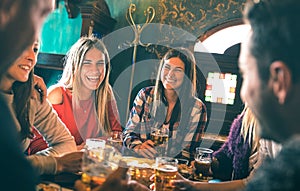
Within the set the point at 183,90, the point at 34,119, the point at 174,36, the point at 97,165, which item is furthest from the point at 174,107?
the point at 97,165

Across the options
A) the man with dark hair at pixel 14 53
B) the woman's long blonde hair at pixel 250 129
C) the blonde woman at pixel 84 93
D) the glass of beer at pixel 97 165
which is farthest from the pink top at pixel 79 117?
the man with dark hair at pixel 14 53

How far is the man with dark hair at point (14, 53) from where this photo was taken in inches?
27.1

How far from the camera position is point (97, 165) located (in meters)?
1.09

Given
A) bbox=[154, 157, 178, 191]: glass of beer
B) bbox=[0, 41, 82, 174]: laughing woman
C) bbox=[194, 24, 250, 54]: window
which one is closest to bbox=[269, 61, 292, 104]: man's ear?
bbox=[154, 157, 178, 191]: glass of beer

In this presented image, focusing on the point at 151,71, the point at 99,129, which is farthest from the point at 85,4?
the point at 99,129

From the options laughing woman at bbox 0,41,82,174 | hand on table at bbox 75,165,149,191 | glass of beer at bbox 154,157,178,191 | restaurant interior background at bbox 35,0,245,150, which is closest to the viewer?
hand on table at bbox 75,165,149,191

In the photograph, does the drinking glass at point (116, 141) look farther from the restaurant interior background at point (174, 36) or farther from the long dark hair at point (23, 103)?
the restaurant interior background at point (174, 36)

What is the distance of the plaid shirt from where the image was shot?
2.54 metres

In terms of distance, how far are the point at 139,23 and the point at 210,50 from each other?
3.72ft

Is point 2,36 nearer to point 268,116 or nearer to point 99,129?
point 268,116

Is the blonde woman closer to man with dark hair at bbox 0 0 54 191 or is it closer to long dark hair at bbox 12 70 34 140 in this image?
long dark hair at bbox 12 70 34 140

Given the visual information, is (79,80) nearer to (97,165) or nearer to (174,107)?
(174,107)

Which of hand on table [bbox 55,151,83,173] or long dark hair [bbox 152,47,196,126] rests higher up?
long dark hair [bbox 152,47,196,126]

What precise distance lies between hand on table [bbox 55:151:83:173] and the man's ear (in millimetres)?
1066
